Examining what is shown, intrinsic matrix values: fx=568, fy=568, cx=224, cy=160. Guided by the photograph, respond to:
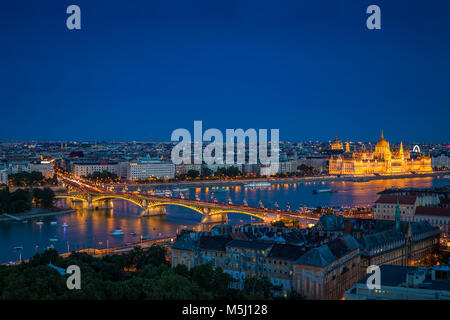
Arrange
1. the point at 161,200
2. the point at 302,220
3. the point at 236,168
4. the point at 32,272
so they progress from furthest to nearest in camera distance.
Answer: the point at 236,168, the point at 161,200, the point at 302,220, the point at 32,272

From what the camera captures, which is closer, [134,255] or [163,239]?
[134,255]

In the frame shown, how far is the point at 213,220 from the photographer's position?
25.5m

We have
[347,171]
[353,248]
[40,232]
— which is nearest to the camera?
[353,248]

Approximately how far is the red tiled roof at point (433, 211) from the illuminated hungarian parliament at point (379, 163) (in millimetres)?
42919

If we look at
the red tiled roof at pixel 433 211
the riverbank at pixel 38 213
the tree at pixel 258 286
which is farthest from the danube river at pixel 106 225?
the tree at pixel 258 286

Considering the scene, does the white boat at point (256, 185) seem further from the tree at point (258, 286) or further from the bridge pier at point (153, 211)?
the tree at point (258, 286)

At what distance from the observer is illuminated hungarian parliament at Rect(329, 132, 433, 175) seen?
64062 mm

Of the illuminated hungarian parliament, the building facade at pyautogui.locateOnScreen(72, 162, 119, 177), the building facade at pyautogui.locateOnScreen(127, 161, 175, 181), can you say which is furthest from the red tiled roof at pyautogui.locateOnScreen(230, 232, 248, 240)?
the illuminated hungarian parliament

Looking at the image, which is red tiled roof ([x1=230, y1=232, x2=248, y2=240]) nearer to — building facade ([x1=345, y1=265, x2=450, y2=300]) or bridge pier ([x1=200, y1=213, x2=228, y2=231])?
building facade ([x1=345, y1=265, x2=450, y2=300])

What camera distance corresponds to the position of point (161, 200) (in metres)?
28.3

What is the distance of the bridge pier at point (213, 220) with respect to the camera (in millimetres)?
24744

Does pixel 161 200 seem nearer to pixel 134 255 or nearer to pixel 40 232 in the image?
pixel 40 232
